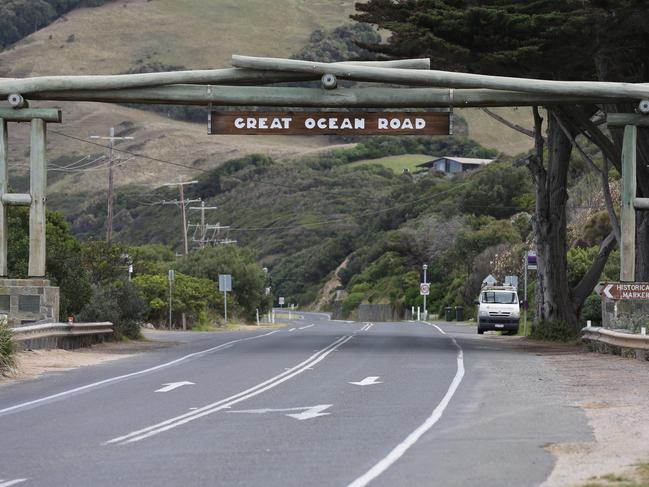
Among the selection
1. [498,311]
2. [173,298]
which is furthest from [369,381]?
[173,298]

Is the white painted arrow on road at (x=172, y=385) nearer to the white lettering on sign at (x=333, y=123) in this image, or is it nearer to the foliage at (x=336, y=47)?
the white lettering on sign at (x=333, y=123)

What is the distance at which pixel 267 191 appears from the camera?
470ft

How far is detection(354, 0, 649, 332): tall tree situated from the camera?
32.0 metres

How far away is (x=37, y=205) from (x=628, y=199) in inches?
539

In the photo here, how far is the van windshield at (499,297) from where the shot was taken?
167 ft

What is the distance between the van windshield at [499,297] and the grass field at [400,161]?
104 m

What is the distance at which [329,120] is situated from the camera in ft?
99.2

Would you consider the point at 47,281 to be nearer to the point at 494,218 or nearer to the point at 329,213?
the point at 494,218

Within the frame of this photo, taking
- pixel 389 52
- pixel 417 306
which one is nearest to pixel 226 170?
pixel 417 306

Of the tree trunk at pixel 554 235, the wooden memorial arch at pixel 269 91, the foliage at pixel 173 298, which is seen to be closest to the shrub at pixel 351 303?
the foliage at pixel 173 298

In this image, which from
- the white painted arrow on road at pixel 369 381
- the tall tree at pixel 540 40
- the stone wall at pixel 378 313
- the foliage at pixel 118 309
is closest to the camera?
the white painted arrow on road at pixel 369 381

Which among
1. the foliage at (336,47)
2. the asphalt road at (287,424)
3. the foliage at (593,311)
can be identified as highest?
the foliage at (336,47)

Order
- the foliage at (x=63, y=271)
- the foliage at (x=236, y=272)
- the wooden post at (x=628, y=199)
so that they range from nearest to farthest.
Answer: the wooden post at (x=628, y=199)
the foliage at (x=63, y=271)
the foliage at (x=236, y=272)

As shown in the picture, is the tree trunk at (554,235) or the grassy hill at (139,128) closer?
the tree trunk at (554,235)
